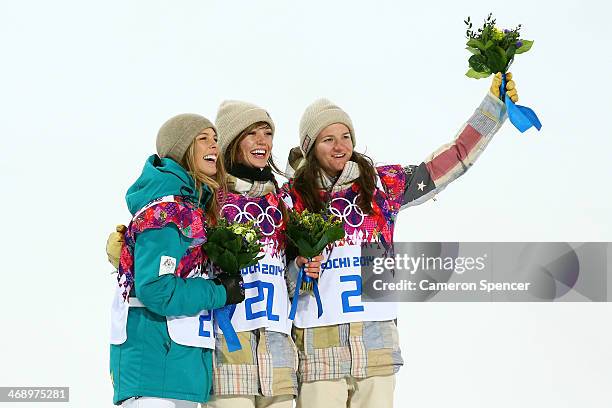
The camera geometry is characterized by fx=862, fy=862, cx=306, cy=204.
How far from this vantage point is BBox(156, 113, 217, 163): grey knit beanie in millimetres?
3100

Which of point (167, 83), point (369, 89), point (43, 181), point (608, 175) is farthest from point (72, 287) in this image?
point (608, 175)

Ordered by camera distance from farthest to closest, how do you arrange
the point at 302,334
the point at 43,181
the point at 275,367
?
the point at 43,181, the point at 302,334, the point at 275,367

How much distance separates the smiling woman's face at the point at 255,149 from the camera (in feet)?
11.1

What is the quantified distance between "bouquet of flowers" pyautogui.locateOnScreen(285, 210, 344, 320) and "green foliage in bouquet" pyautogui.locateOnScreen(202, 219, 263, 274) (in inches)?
8.4

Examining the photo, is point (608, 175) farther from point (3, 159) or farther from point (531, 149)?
point (3, 159)

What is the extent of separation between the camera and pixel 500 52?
355 centimetres

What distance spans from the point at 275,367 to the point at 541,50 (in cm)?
382

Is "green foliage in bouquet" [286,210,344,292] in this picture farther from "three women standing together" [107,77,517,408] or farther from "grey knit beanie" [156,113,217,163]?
"grey knit beanie" [156,113,217,163]

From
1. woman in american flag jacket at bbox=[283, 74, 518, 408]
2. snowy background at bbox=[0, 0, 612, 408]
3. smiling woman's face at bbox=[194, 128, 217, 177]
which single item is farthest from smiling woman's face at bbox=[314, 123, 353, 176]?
snowy background at bbox=[0, 0, 612, 408]

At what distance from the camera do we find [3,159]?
6.01 meters

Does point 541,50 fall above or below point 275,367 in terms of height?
above

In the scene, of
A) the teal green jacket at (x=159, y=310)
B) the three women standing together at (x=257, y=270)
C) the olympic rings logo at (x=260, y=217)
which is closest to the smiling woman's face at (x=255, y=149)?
the three women standing together at (x=257, y=270)

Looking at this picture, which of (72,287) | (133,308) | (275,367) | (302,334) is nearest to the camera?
(133,308)

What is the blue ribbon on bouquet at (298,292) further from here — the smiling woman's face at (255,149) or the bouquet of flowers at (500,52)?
the bouquet of flowers at (500,52)
